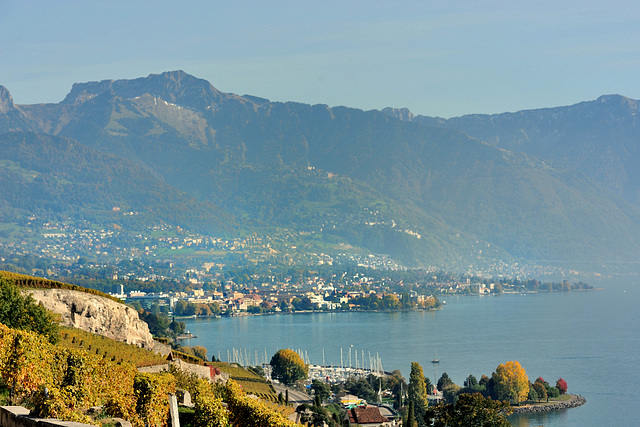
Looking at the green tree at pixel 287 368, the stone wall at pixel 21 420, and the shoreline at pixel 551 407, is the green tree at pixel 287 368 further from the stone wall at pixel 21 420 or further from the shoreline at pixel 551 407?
the stone wall at pixel 21 420

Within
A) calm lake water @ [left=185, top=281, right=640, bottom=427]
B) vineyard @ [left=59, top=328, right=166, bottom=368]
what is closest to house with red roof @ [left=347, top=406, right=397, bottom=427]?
calm lake water @ [left=185, top=281, right=640, bottom=427]

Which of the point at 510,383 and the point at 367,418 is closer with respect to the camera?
the point at 367,418

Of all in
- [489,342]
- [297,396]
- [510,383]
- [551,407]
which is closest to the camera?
[297,396]

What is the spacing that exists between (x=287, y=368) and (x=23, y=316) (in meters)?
35.7

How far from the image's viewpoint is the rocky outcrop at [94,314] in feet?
90.2

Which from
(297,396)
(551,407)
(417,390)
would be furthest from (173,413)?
(551,407)

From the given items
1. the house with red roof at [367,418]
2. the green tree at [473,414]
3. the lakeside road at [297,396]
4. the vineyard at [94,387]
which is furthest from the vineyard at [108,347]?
the lakeside road at [297,396]

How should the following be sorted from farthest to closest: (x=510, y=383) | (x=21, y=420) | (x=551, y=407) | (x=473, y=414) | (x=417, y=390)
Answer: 1. (x=551, y=407)
2. (x=510, y=383)
3. (x=417, y=390)
4. (x=473, y=414)
5. (x=21, y=420)

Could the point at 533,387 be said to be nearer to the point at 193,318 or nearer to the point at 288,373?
the point at 288,373

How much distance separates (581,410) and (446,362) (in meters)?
21.1

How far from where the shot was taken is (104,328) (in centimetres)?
2844

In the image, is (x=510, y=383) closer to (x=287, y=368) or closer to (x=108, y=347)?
(x=287, y=368)

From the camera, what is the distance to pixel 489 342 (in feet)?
289

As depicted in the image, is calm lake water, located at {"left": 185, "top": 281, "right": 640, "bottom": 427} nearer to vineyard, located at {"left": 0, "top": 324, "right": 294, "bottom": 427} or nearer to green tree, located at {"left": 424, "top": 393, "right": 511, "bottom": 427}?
green tree, located at {"left": 424, "top": 393, "right": 511, "bottom": 427}
